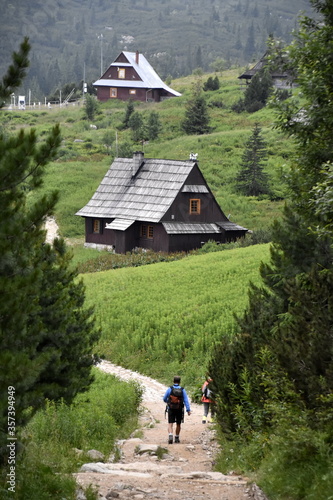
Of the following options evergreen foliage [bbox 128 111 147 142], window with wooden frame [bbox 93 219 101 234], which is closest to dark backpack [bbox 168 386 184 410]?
window with wooden frame [bbox 93 219 101 234]

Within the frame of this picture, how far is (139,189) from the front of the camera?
5100cm

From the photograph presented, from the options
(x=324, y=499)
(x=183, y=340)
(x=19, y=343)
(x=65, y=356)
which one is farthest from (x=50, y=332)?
(x=183, y=340)

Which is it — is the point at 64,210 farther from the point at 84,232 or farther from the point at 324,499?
the point at 324,499

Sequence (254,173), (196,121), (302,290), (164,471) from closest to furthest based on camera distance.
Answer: (164,471)
(302,290)
(254,173)
(196,121)

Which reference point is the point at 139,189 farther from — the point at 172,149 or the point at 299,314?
the point at 299,314

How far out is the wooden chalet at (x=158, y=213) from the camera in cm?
4769

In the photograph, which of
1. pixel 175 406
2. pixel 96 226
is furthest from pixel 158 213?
pixel 175 406

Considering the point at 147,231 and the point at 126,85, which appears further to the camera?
the point at 126,85

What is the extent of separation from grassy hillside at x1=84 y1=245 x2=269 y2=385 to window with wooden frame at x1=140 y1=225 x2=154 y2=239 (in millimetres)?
9149

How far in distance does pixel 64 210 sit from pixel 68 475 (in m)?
48.0

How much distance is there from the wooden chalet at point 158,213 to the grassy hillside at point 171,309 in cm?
837

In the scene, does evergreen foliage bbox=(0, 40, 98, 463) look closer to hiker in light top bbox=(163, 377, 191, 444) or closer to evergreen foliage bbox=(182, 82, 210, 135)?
hiker in light top bbox=(163, 377, 191, 444)

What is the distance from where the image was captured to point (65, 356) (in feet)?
50.1

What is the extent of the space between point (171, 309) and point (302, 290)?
53.0 ft
